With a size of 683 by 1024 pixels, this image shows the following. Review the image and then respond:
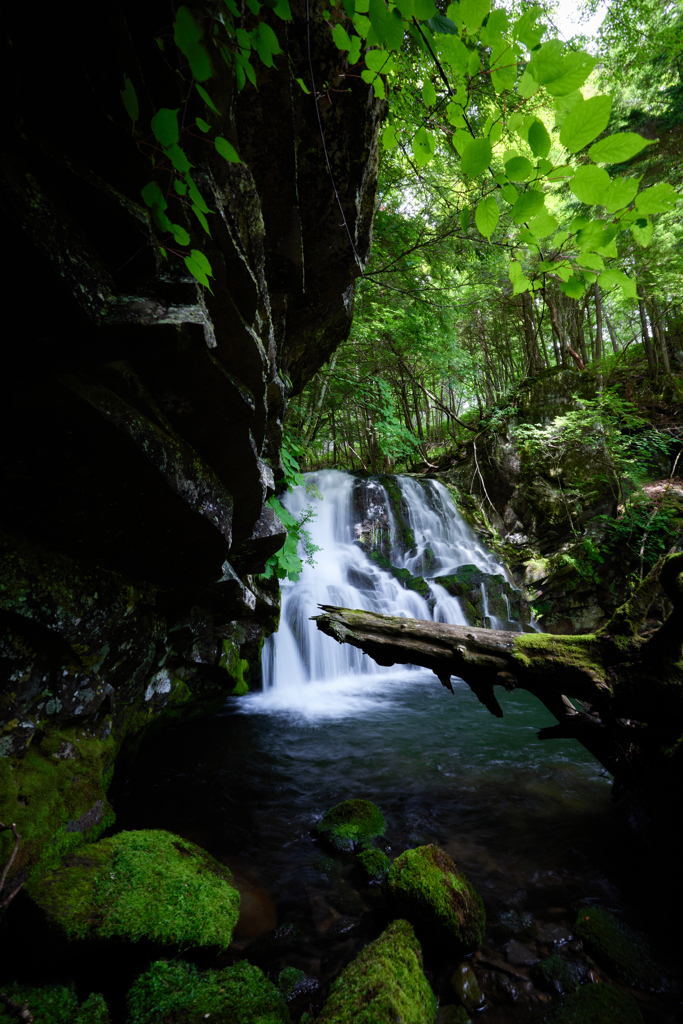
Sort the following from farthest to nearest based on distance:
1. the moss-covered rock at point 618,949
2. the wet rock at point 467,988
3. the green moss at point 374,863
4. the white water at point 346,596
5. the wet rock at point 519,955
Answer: the white water at point 346,596 < the green moss at point 374,863 < the wet rock at point 519,955 < the moss-covered rock at point 618,949 < the wet rock at point 467,988

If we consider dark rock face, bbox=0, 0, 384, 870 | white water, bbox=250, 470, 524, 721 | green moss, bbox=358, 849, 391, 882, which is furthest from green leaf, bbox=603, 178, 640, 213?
white water, bbox=250, 470, 524, 721

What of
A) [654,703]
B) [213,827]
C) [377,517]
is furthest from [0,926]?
[377,517]

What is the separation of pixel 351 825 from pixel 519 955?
175 centimetres

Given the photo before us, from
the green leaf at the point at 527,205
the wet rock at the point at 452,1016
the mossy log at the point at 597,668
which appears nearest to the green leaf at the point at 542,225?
the green leaf at the point at 527,205

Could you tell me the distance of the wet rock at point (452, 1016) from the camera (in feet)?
8.46

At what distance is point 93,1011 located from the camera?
7.36 ft

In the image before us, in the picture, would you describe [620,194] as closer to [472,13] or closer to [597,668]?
[472,13]

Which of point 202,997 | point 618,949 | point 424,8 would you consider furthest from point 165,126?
point 618,949

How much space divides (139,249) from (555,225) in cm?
208

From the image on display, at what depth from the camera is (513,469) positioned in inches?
571

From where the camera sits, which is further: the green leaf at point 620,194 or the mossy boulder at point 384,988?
the mossy boulder at point 384,988

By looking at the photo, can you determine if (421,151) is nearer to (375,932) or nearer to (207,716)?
(375,932)

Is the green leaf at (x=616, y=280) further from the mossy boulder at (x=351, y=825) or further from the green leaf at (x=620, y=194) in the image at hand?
the mossy boulder at (x=351, y=825)

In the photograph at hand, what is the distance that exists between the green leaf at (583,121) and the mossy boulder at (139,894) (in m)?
4.14
